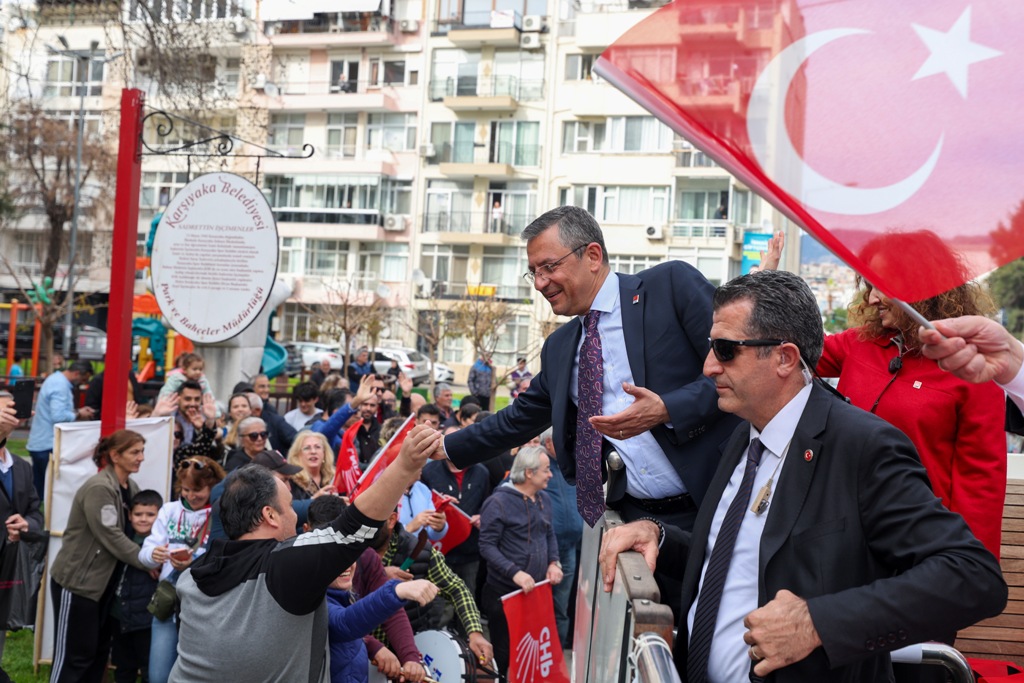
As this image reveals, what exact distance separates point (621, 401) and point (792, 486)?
141cm

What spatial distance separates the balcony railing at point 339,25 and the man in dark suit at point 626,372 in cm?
4800

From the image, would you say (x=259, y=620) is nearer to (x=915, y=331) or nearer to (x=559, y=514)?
(x=915, y=331)

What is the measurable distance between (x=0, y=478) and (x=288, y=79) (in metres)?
48.4

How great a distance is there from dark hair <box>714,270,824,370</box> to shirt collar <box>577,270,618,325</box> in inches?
50.6

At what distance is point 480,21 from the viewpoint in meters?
49.9

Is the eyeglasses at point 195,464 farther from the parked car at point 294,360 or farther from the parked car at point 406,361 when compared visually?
the parked car at point 406,361

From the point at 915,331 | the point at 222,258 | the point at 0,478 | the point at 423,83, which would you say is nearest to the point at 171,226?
the point at 222,258

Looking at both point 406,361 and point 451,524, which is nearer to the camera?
point 451,524

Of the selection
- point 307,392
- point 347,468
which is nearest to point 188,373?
point 307,392

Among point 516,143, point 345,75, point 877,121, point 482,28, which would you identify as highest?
point 482,28

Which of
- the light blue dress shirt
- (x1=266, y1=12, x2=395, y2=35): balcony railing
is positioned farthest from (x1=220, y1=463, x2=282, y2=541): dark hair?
(x1=266, y1=12, x2=395, y2=35): balcony railing

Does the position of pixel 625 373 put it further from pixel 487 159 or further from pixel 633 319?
pixel 487 159

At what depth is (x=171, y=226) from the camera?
32.9 feet

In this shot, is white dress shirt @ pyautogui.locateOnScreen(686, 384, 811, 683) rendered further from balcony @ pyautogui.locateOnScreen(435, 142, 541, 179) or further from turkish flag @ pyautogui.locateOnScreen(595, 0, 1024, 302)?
balcony @ pyautogui.locateOnScreen(435, 142, 541, 179)
